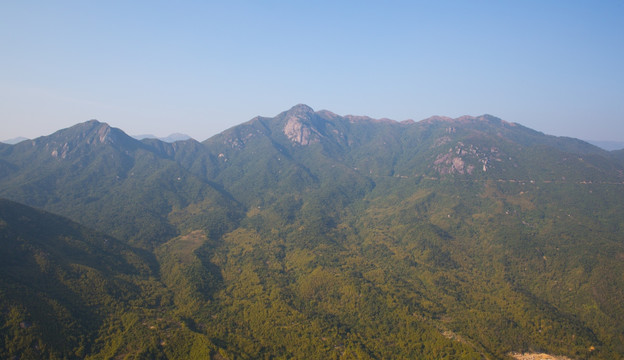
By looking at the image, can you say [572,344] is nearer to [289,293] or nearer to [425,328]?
[425,328]

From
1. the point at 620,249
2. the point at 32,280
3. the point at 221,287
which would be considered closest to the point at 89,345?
the point at 32,280

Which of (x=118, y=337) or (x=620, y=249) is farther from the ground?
(x=620, y=249)

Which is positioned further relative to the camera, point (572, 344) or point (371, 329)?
point (371, 329)

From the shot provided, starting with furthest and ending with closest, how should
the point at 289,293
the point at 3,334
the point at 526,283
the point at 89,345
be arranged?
1. the point at 526,283
2. the point at 289,293
3. the point at 89,345
4. the point at 3,334

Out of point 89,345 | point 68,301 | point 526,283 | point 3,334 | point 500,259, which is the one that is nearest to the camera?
point 3,334

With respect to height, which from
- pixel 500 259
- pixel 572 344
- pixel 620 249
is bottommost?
pixel 572 344

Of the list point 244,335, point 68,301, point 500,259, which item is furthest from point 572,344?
point 68,301

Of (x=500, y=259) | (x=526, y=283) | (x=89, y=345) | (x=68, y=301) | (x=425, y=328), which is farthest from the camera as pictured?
(x=500, y=259)

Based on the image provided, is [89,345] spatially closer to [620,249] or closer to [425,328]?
[425,328]

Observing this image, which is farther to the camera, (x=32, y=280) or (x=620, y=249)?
(x=620, y=249)
